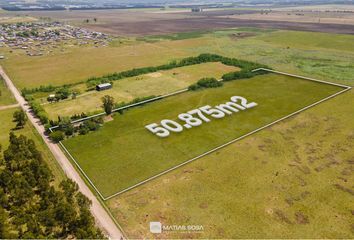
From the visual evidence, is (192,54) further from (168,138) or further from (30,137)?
(30,137)

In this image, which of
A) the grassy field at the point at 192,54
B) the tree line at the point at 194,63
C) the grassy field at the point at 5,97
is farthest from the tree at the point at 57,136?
the grassy field at the point at 192,54

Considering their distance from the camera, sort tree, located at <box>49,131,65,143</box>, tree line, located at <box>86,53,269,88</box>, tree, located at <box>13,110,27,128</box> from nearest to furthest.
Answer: tree, located at <box>49,131,65,143</box> → tree, located at <box>13,110,27,128</box> → tree line, located at <box>86,53,269,88</box>

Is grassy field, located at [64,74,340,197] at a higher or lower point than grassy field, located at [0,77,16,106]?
lower

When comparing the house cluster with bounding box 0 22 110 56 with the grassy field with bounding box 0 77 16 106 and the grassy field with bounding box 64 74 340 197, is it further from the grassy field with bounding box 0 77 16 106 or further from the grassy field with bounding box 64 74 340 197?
the grassy field with bounding box 64 74 340 197

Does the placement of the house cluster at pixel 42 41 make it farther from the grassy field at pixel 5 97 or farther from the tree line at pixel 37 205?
the tree line at pixel 37 205

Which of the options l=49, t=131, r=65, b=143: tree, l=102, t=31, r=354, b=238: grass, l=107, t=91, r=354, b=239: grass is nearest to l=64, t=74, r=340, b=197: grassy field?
l=49, t=131, r=65, b=143: tree

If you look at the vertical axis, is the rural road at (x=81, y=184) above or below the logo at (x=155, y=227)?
above

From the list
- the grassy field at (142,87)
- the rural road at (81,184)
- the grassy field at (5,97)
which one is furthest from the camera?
the grassy field at (5,97)
